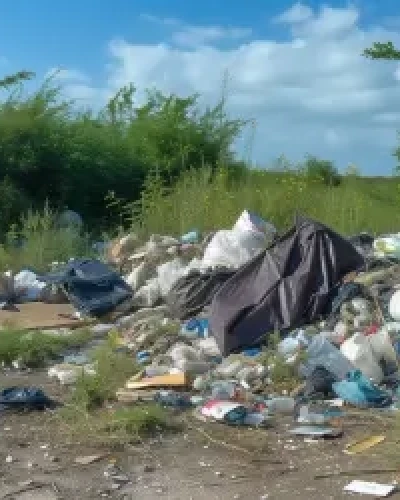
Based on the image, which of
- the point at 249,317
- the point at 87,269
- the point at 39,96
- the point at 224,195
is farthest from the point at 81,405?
the point at 39,96

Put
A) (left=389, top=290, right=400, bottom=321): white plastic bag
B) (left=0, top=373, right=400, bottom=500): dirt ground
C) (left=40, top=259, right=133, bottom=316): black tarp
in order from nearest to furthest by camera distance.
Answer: (left=0, top=373, right=400, bottom=500): dirt ground < (left=389, top=290, right=400, bottom=321): white plastic bag < (left=40, top=259, right=133, bottom=316): black tarp

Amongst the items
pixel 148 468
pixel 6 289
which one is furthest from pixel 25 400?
pixel 6 289

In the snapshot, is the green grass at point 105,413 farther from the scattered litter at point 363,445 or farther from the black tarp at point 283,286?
the black tarp at point 283,286

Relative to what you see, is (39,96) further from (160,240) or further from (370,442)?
(370,442)

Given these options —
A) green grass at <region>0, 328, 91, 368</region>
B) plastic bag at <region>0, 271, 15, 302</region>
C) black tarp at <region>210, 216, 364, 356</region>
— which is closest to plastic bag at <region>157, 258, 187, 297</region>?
black tarp at <region>210, 216, 364, 356</region>

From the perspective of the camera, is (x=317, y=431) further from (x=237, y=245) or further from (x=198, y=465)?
(x=237, y=245)

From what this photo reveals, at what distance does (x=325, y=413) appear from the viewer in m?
5.80

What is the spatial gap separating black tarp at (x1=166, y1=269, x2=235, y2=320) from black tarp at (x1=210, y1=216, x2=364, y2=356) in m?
0.61

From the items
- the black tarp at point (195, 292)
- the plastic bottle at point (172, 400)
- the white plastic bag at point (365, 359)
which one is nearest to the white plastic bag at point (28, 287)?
the black tarp at point (195, 292)

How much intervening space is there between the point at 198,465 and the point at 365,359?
6.28ft

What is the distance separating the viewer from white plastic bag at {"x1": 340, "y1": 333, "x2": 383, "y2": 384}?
21.1 ft

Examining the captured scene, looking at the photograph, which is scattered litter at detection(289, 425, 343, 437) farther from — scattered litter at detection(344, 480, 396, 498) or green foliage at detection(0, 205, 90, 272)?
green foliage at detection(0, 205, 90, 272)

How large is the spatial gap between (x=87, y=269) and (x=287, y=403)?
4.66 meters

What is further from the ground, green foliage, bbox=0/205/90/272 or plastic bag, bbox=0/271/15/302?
green foliage, bbox=0/205/90/272
